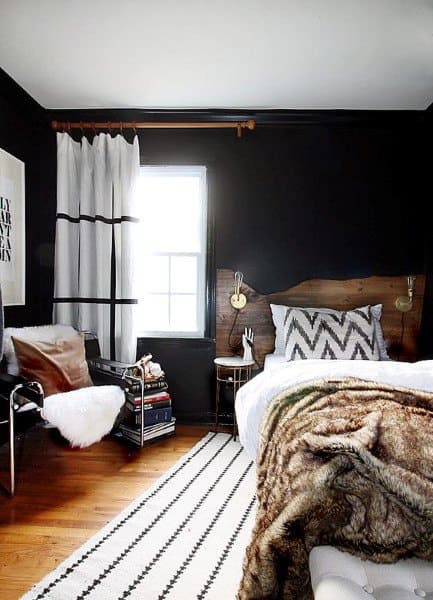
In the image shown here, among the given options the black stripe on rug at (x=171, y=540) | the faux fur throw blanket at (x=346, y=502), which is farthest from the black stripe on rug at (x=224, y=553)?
the faux fur throw blanket at (x=346, y=502)

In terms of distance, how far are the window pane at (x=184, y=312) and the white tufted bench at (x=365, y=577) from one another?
2843 mm

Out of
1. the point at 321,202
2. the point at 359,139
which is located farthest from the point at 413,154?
the point at 321,202

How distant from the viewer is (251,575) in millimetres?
1063

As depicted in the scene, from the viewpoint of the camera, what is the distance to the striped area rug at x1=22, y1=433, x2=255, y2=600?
1.58 metres

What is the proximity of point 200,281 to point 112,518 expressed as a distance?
6.79 feet

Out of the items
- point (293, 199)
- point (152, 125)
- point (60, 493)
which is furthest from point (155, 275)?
point (60, 493)

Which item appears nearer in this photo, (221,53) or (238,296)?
(221,53)

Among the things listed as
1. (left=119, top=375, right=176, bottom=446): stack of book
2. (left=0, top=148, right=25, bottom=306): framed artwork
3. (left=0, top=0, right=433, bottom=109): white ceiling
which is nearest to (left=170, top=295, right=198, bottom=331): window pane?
(left=119, top=375, right=176, bottom=446): stack of book

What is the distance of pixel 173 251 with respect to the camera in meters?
3.75

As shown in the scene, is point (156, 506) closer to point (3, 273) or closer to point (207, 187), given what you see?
point (3, 273)

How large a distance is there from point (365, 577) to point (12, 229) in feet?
10.2

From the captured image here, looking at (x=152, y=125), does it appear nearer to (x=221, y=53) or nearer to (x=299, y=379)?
(x=221, y=53)

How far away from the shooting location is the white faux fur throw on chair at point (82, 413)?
248cm

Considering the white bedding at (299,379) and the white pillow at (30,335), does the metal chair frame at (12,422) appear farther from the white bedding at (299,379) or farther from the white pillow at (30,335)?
the white bedding at (299,379)
